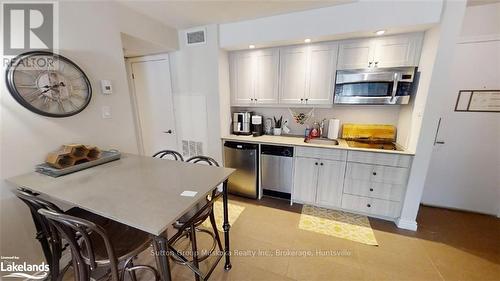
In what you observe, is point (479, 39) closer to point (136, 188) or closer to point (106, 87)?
point (136, 188)

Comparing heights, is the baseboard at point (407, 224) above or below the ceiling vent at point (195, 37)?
below

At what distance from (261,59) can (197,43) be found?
95 centimetres

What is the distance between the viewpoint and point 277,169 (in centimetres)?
269

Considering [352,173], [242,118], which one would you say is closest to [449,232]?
[352,173]

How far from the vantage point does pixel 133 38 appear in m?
2.25

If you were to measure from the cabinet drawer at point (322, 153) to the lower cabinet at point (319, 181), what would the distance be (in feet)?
0.15

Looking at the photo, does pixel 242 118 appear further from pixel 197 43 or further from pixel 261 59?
pixel 197 43

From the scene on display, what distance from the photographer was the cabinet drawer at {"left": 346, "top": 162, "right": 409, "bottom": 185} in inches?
84.7

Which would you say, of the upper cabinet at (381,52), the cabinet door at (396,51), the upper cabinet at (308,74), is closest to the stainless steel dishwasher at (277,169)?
the upper cabinet at (308,74)

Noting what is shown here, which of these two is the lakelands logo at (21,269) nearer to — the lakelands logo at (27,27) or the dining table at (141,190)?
the dining table at (141,190)

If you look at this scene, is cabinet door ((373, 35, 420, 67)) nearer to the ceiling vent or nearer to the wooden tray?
the ceiling vent

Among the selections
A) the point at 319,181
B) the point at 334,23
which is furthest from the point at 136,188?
the point at 334,23

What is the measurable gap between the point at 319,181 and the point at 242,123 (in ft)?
4.62

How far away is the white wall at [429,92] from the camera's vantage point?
69.8 inches
